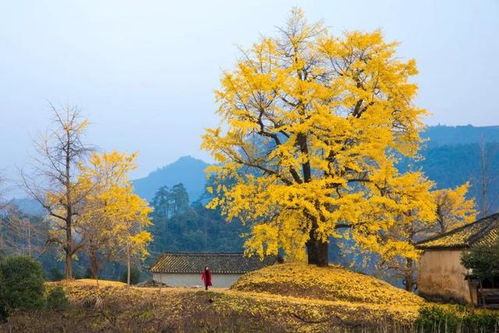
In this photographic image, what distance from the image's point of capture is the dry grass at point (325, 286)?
77.8 feet

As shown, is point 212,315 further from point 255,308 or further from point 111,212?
point 111,212

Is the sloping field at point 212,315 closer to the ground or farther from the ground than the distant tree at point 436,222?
closer to the ground

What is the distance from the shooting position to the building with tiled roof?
25.6 meters

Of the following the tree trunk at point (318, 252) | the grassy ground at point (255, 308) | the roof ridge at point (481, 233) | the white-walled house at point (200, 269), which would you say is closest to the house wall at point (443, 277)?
the roof ridge at point (481, 233)

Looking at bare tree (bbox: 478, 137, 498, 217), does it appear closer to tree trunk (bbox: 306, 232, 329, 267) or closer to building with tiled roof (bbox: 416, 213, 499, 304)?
building with tiled roof (bbox: 416, 213, 499, 304)

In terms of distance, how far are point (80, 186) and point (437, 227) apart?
2478cm

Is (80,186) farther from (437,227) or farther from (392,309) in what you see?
(437,227)

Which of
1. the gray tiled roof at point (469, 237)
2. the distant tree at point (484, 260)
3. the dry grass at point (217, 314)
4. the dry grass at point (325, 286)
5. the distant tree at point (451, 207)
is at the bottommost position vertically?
the dry grass at point (217, 314)

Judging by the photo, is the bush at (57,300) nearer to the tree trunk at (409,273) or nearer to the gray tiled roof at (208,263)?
the tree trunk at (409,273)

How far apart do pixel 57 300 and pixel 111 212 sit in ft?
41.2

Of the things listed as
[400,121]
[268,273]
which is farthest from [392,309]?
[400,121]

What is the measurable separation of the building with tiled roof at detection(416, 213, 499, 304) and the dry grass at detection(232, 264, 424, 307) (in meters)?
2.40

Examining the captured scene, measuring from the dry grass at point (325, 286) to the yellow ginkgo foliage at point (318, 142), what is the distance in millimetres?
1293

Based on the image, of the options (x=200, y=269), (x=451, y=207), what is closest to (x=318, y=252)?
(x=451, y=207)
